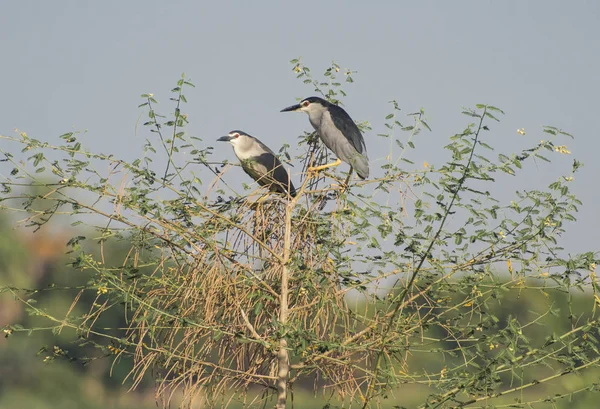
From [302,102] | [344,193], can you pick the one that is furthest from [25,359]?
[344,193]

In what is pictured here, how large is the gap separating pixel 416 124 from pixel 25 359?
76.9ft

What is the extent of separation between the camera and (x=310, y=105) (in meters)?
6.43

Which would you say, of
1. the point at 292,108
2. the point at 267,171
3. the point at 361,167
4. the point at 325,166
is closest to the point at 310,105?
the point at 292,108

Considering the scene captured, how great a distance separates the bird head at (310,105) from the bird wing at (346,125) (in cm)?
21

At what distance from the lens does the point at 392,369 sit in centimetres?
428

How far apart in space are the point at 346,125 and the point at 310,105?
0.60m

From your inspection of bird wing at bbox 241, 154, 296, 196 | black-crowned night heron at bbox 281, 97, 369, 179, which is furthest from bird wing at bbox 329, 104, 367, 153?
bird wing at bbox 241, 154, 296, 196

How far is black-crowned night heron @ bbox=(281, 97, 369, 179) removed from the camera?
18.1ft

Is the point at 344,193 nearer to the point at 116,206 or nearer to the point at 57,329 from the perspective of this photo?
the point at 116,206

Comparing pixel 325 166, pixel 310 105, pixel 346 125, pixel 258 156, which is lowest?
pixel 325 166

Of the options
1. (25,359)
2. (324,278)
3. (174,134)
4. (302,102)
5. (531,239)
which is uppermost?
(302,102)

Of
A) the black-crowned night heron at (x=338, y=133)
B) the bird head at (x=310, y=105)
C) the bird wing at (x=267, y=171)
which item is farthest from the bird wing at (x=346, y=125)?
the bird wing at (x=267, y=171)

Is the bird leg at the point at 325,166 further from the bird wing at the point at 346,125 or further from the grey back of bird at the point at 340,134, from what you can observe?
the bird wing at the point at 346,125

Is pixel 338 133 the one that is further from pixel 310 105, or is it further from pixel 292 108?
pixel 292 108
